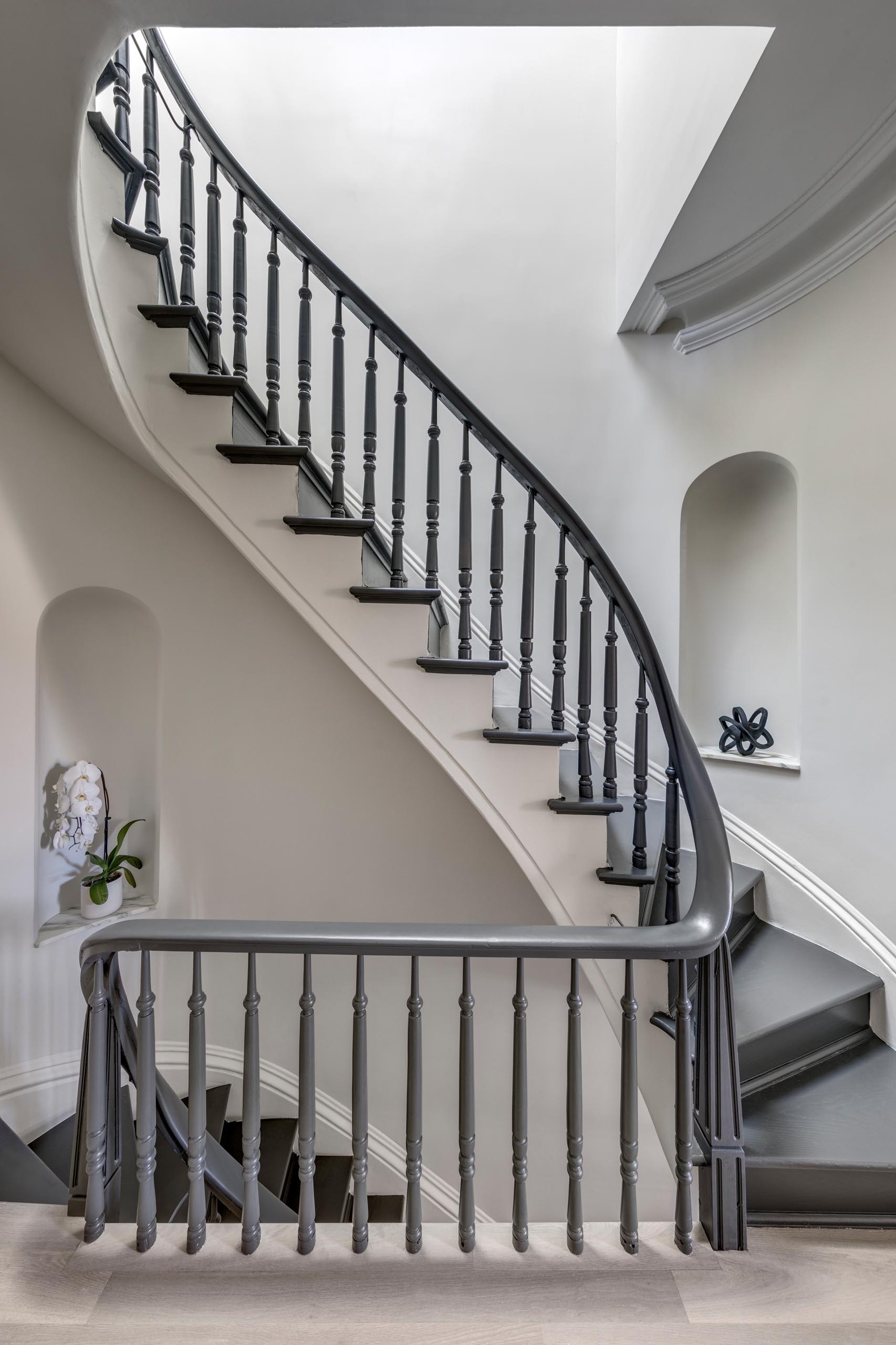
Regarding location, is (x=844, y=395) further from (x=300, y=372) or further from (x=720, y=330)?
(x=300, y=372)

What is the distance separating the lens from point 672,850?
1.72 meters

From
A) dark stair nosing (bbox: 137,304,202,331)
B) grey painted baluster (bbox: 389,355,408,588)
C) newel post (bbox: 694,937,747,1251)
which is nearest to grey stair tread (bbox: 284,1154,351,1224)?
newel post (bbox: 694,937,747,1251)

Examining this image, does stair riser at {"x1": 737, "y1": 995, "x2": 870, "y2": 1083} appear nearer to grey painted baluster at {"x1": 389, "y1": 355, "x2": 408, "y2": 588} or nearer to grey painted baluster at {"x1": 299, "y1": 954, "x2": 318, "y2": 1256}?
grey painted baluster at {"x1": 299, "y1": 954, "x2": 318, "y2": 1256}

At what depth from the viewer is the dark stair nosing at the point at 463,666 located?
6.64ft

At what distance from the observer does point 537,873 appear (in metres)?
2.06

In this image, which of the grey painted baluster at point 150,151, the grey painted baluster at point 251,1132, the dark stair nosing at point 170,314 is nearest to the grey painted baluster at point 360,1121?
the grey painted baluster at point 251,1132

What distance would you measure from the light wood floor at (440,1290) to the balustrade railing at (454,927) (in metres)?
0.05

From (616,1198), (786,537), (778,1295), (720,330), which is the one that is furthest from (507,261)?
(616,1198)

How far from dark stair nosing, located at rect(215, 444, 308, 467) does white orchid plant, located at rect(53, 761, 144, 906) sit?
4.94ft

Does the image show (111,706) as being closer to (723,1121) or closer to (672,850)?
(672,850)

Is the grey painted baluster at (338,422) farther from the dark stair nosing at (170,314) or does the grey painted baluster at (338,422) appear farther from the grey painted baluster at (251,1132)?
the grey painted baluster at (251,1132)

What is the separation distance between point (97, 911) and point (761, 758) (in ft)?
9.41

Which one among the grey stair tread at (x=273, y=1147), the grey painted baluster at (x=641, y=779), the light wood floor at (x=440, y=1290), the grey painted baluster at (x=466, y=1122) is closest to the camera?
the light wood floor at (x=440, y=1290)

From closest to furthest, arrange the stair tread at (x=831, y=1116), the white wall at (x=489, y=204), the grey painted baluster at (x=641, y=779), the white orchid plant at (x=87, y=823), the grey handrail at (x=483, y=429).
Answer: the stair tread at (x=831, y=1116)
the grey handrail at (x=483, y=429)
the grey painted baluster at (x=641, y=779)
the white orchid plant at (x=87, y=823)
the white wall at (x=489, y=204)
